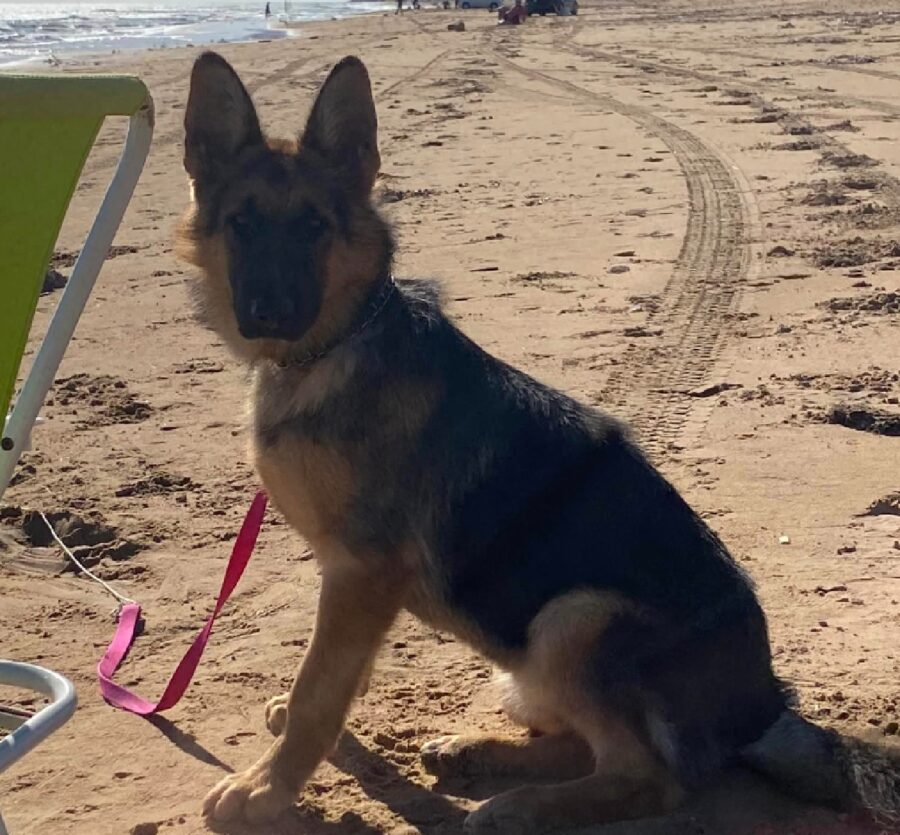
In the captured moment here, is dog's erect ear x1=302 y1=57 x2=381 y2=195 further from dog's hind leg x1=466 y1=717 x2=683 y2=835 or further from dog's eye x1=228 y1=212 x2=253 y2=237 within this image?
dog's hind leg x1=466 y1=717 x2=683 y2=835

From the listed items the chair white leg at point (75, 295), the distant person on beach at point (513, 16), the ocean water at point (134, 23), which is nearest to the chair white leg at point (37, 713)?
the chair white leg at point (75, 295)

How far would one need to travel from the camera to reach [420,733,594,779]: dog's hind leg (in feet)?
13.4

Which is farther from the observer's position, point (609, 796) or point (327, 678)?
point (327, 678)

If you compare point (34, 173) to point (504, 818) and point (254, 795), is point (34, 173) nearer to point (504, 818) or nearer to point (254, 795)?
point (254, 795)

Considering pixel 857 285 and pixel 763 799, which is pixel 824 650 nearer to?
pixel 763 799

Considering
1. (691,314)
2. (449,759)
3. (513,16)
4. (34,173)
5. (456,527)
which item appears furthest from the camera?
(513,16)

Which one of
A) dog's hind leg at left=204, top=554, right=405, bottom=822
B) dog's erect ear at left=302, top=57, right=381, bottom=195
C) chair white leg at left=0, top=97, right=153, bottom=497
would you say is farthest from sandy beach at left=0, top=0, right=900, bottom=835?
chair white leg at left=0, top=97, right=153, bottom=497

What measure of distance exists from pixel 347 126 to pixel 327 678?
189 centimetres

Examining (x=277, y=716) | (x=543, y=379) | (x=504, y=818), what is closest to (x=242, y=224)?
(x=277, y=716)

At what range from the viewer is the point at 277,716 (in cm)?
427

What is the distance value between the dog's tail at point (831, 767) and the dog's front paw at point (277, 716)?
1.56 meters

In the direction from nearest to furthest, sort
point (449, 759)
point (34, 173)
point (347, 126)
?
1. point (34, 173)
2. point (449, 759)
3. point (347, 126)

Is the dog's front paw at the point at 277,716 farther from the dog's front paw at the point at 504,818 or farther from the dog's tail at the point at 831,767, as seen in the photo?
the dog's tail at the point at 831,767

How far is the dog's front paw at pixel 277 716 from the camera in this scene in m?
4.26
